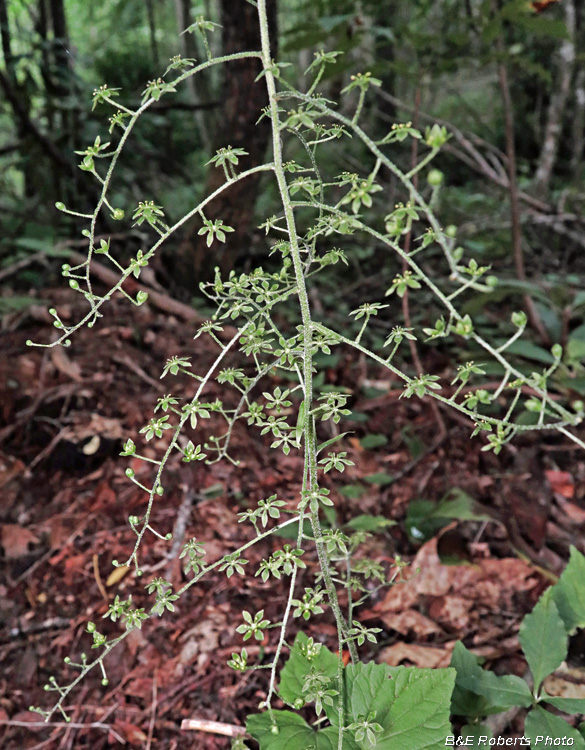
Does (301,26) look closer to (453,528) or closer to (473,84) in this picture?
(453,528)

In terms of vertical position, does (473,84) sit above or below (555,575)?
above

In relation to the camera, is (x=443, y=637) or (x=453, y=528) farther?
(x=453, y=528)

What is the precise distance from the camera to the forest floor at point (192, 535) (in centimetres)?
161

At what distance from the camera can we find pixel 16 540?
2.14 meters

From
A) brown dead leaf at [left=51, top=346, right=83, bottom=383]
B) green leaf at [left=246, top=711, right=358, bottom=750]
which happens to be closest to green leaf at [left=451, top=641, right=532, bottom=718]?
green leaf at [left=246, top=711, right=358, bottom=750]

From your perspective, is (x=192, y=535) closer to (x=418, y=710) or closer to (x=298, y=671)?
(x=298, y=671)

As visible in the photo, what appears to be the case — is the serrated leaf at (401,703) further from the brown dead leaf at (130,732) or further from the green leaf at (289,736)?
the brown dead leaf at (130,732)

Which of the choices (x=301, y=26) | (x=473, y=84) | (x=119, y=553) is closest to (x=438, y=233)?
(x=119, y=553)

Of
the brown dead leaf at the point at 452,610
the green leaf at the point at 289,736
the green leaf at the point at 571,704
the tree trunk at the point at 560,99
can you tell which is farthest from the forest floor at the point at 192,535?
the tree trunk at the point at 560,99

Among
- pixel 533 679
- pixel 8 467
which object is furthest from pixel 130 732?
pixel 8 467

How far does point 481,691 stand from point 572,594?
1.14 feet

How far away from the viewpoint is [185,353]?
295 cm

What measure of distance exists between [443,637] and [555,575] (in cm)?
48

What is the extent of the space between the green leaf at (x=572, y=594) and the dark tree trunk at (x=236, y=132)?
2.42 metres
